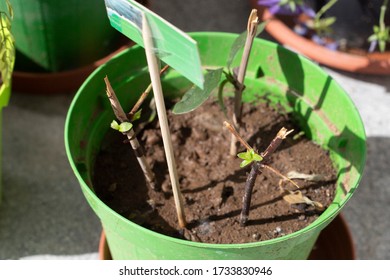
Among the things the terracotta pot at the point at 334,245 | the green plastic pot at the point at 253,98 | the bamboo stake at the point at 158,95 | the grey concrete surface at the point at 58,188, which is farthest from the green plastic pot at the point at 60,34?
the bamboo stake at the point at 158,95

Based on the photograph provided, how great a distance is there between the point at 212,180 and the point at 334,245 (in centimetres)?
37

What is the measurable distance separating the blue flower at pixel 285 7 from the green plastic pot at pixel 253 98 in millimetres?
475

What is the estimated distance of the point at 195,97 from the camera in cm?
88

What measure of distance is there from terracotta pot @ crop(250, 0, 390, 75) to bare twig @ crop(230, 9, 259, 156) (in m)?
0.55

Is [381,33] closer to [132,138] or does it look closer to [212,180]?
[212,180]

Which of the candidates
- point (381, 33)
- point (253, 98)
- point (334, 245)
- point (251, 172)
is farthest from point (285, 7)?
point (251, 172)

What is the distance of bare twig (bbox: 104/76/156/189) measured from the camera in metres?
0.86

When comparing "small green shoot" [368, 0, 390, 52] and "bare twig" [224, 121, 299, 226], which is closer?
"bare twig" [224, 121, 299, 226]

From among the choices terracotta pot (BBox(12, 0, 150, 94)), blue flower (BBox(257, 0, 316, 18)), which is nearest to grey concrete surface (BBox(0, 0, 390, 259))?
terracotta pot (BBox(12, 0, 150, 94))

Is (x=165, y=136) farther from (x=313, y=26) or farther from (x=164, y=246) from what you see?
(x=313, y=26)

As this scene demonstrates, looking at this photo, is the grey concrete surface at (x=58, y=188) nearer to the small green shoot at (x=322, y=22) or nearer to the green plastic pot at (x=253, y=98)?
the small green shoot at (x=322, y=22)

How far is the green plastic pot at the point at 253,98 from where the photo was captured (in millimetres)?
930

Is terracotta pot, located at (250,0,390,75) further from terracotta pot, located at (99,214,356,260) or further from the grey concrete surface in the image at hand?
terracotta pot, located at (99,214,356,260)
